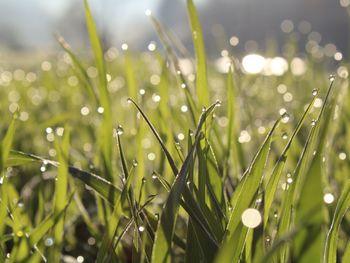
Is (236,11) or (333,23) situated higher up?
(236,11)

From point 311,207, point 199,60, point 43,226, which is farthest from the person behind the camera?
point 199,60

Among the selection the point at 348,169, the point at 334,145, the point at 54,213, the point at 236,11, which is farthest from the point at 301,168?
the point at 236,11


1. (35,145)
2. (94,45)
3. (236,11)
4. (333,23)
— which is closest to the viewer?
(94,45)

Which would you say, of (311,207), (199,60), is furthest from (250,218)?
(199,60)

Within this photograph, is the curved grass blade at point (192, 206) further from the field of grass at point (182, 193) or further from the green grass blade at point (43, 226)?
the green grass blade at point (43, 226)

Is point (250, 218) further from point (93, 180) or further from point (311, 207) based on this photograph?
point (93, 180)

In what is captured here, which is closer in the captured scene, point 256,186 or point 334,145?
point 256,186

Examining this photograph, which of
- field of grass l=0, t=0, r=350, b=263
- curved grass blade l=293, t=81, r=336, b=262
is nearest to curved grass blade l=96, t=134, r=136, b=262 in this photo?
field of grass l=0, t=0, r=350, b=263

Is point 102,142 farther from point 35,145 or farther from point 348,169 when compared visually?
point 35,145
